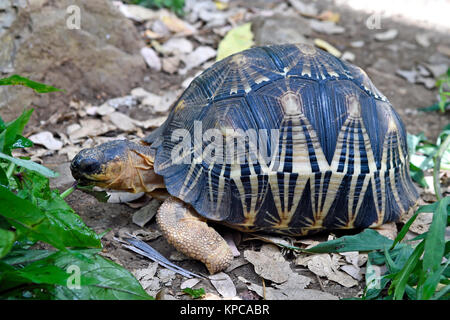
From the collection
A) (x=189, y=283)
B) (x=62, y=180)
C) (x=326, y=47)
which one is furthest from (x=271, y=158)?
(x=326, y=47)

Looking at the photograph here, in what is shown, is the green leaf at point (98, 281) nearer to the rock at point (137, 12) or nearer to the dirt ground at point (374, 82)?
the dirt ground at point (374, 82)

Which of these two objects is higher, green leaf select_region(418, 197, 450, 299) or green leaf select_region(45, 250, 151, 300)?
green leaf select_region(418, 197, 450, 299)

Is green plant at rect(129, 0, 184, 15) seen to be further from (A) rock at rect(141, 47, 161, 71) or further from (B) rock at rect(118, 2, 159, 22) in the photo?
(A) rock at rect(141, 47, 161, 71)

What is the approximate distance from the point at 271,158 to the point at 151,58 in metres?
2.65

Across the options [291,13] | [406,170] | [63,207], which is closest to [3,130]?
[63,207]

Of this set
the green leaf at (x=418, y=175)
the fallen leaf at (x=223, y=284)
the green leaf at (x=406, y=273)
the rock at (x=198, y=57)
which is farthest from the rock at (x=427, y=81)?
the fallen leaf at (x=223, y=284)

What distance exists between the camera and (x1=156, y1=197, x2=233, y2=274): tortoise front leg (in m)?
2.65

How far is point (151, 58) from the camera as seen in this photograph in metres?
4.85

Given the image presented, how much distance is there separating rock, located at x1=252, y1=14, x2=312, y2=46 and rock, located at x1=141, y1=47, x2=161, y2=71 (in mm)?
1127

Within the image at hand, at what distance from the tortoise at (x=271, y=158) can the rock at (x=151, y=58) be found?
2.02 m

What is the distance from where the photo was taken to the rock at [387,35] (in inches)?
228

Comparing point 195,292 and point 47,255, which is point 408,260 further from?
point 47,255

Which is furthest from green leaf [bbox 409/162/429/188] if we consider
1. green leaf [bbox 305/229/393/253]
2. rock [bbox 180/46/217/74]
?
rock [bbox 180/46/217/74]

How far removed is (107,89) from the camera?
175 inches
